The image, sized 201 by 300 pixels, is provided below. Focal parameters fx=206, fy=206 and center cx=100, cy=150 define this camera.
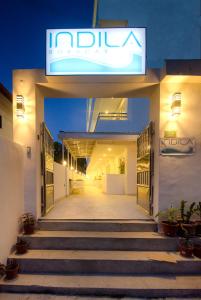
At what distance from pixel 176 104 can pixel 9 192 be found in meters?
3.74

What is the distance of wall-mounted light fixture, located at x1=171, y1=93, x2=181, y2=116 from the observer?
4.32m

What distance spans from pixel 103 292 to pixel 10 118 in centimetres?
571

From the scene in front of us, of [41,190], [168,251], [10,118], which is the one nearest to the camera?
[168,251]

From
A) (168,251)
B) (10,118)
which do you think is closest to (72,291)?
(168,251)

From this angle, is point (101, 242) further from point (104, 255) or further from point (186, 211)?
point (186, 211)

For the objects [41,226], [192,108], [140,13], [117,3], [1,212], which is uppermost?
[117,3]

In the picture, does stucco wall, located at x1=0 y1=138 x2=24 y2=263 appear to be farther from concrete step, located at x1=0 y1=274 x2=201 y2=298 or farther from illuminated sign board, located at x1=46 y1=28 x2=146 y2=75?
illuminated sign board, located at x1=46 y1=28 x2=146 y2=75

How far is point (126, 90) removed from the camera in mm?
5000

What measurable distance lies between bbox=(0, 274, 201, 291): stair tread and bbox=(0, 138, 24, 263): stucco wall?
1.98 feet

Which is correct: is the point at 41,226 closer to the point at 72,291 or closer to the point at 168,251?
the point at 72,291

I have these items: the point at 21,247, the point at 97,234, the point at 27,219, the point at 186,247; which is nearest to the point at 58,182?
the point at 27,219

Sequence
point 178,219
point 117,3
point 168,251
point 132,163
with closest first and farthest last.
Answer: point 168,251 < point 178,219 < point 132,163 < point 117,3

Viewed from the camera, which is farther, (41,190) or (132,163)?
(132,163)

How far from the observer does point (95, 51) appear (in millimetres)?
4480
